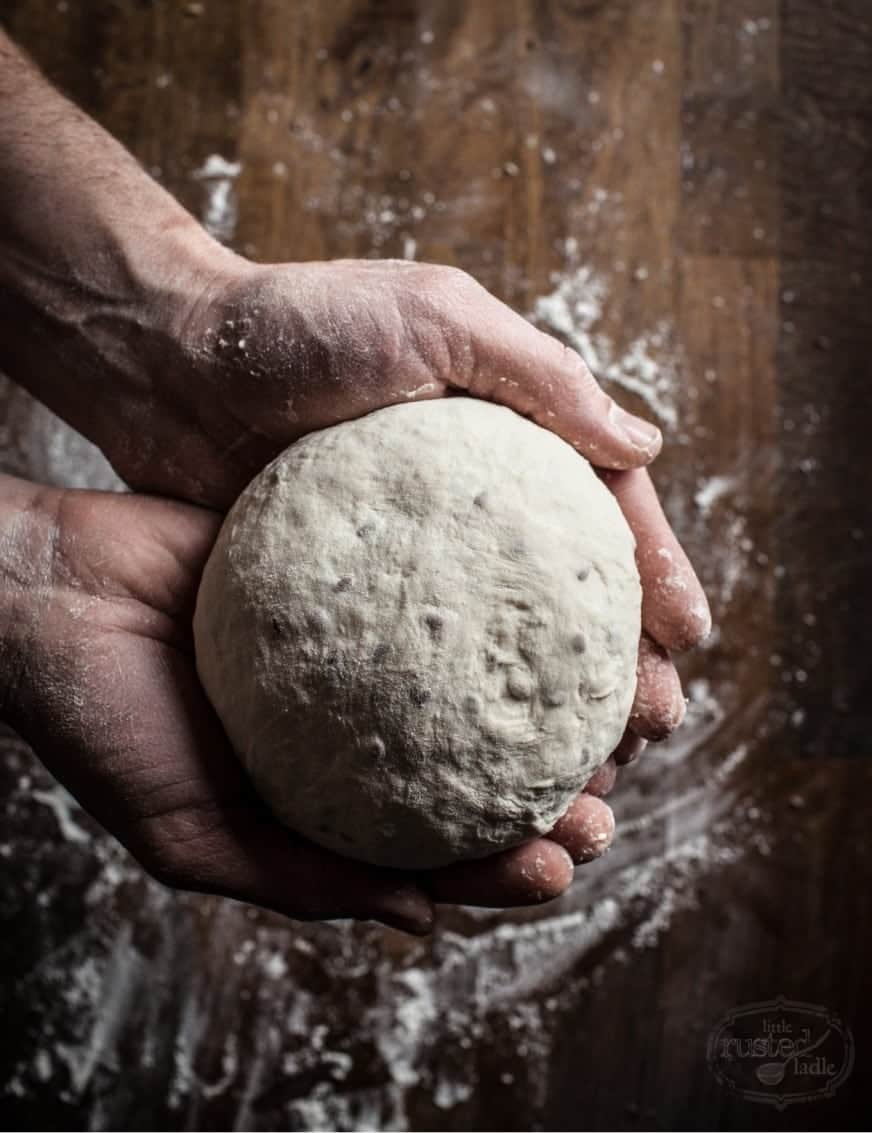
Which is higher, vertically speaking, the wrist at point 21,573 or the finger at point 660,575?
the finger at point 660,575

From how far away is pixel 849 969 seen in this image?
1.62 meters

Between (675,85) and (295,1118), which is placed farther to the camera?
(675,85)

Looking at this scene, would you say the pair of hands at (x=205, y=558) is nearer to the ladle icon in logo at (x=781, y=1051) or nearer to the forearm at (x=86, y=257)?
the forearm at (x=86, y=257)

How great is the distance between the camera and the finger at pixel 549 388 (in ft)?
3.64

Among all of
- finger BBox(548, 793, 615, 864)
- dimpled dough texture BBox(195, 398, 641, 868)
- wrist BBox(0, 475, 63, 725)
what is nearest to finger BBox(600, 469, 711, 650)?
dimpled dough texture BBox(195, 398, 641, 868)

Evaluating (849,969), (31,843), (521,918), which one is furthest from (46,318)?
(849,969)

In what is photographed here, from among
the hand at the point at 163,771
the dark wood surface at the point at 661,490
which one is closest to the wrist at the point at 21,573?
the hand at the point at 163,771

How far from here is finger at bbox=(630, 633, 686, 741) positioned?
47.3 inches

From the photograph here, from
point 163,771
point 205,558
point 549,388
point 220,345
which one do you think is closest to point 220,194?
point 220,345

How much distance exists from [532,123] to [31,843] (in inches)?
58.8

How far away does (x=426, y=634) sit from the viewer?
38.9 inches

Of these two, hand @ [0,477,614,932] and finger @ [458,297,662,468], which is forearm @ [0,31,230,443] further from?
finger @ [458,297,662,468]

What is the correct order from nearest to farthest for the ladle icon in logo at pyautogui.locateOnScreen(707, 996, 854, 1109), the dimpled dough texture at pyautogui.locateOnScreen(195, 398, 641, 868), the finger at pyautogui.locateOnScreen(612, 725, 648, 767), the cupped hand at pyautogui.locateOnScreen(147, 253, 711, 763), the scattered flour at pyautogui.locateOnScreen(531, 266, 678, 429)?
the dimpled dough texture at pyautogui.locateOnScreen(195, 398, 641, 868), the cupped hand at pyautogui.locateOnScreen(147, 253, 711, 763), the finger at pyautogui.locateOnScreen(612, 725, 648, 767), the ladle icon in logo at pyautogui.locateOnScreen(707, 996, 854, 1109), the scattered flour at pyautogui.locateOnScreen(531, 266, 678, 429)

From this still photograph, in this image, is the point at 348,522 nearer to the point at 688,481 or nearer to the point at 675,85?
the point at 688,481
